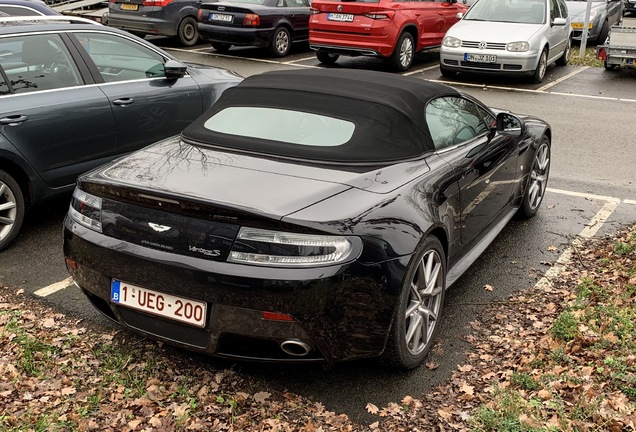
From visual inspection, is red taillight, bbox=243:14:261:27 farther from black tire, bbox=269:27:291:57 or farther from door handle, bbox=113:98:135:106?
door handle, bbox=113:98:135:106

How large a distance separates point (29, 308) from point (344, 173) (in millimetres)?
2335

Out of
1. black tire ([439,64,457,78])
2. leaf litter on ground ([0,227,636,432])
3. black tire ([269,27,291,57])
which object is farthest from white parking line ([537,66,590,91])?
leaf litter on ground ([0,227,636,432])

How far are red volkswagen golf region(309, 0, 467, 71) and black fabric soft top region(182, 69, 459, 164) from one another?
9.34m

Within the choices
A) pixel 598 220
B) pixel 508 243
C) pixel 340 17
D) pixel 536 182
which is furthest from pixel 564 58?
pixel 508 243

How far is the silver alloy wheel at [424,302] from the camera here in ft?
12.9

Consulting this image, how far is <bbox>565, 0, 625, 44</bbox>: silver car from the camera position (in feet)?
59.6

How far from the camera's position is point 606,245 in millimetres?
5906

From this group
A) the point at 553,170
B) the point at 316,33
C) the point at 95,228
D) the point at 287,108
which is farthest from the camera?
the point at 316,33

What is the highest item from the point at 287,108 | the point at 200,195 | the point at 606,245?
the point at 287,108

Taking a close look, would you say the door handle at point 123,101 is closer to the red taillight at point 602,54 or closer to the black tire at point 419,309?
the black tire at point 419,309

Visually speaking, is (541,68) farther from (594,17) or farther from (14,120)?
(14,120)

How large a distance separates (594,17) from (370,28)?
303 inches

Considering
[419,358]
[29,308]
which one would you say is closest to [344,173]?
[419,358]

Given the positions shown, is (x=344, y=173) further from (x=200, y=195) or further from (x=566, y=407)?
(x=566, y=407)
